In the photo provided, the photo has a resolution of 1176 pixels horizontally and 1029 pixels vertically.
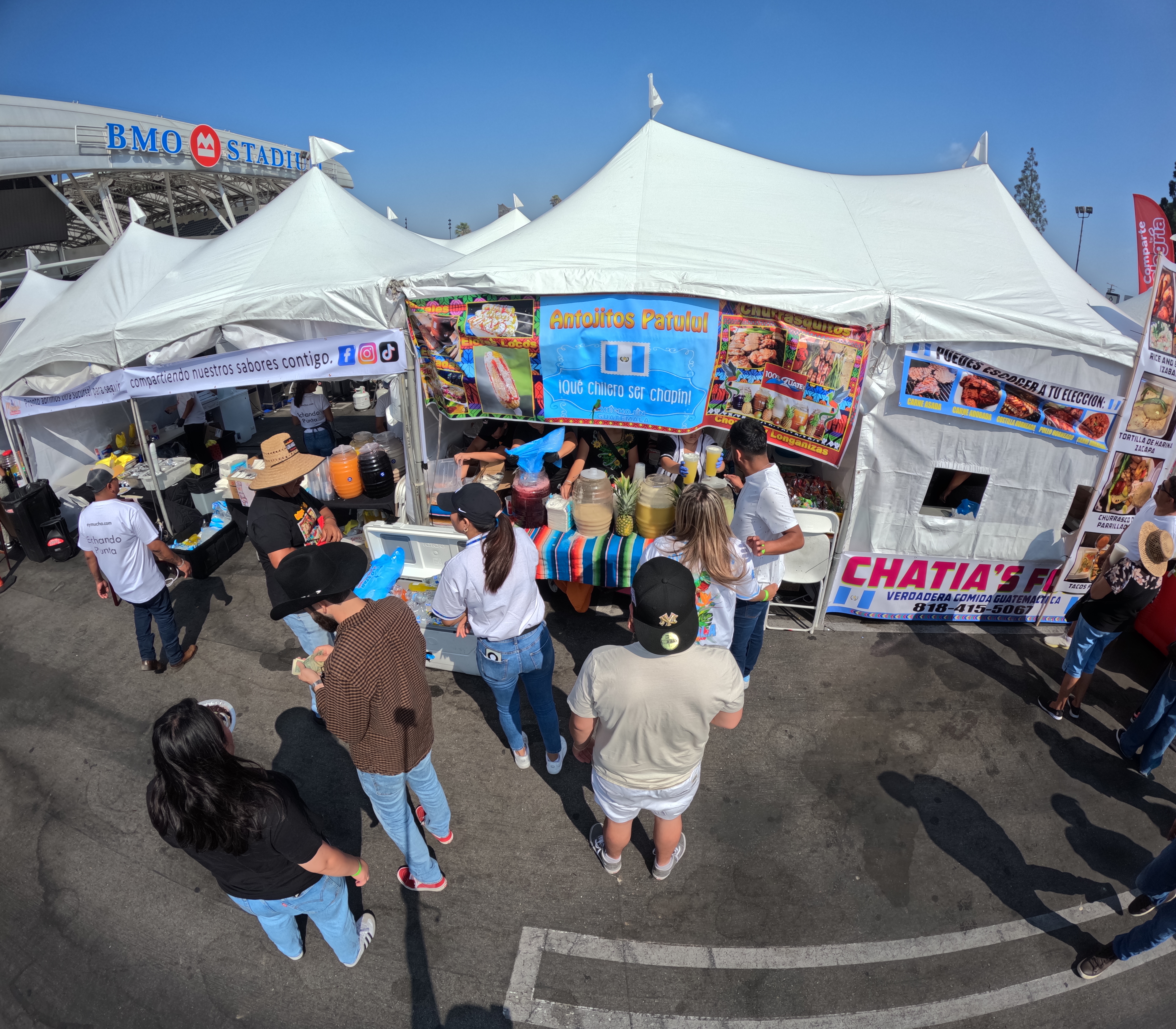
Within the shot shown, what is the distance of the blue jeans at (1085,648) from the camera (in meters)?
4.09

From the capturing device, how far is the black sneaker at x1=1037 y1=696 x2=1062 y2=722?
4492 millimetres

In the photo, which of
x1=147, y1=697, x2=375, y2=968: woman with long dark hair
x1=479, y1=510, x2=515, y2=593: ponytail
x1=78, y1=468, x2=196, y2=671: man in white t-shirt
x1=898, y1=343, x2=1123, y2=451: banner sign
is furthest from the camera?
x1=898, y1=343, x2=1123, y2=451: banner sign

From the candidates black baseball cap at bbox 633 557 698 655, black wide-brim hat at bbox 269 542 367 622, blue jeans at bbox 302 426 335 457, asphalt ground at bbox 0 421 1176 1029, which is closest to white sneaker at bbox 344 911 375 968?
asphalt ground at bbox 0 421 1176 1029

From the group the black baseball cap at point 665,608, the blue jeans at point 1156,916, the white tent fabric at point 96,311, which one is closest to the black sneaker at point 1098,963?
the blue jeans at point 1156,916

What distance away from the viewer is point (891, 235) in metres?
5.56

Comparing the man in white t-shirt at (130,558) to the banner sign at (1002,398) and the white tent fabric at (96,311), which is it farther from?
the banner sign at (1002,398)

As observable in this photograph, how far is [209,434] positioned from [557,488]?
22.9 feet

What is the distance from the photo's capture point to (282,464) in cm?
422

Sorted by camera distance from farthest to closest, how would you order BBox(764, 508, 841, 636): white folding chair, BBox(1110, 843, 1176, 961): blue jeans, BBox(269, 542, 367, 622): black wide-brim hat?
1. BBox(764, 508, 841, 636): white folding chair
2. BBox(1110, 843, 1176, 961): blue jeans
3. BBox(269, 542, 367, 622): black wide-brim hat

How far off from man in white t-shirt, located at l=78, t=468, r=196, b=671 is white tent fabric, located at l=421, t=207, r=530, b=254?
11912 mm

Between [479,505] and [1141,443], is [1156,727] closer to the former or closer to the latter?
[1141,443]

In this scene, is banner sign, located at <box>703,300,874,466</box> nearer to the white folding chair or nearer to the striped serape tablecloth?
the white folding chair

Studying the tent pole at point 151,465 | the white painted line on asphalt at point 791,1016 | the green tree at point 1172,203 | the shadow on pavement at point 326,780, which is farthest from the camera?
the green tree at point 1172,203

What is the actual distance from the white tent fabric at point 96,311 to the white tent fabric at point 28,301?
2.76 feet
